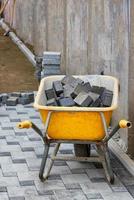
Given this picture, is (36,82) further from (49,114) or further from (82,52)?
(49,114)

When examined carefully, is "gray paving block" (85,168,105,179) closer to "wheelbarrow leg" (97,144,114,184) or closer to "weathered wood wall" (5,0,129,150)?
"wheelbarrow leg" (97,144,114,184)

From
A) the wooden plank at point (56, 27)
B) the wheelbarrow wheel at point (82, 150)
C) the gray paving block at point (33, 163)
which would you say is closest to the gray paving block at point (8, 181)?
the gray paving block at point (33, 163)

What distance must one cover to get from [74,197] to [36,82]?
6908 mm

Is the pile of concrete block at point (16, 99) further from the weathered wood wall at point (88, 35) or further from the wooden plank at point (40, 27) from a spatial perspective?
the wooden plank at point (40, 27)

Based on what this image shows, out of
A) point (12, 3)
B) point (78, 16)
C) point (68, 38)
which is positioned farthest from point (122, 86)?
point (12, 3)

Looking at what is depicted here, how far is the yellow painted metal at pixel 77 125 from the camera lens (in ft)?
17.8

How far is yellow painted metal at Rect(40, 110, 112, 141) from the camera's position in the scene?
17.8 feet

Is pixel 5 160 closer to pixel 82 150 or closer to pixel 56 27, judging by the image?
pixel 82 150

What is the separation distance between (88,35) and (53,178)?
3.37 metres

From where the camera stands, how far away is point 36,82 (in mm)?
11883

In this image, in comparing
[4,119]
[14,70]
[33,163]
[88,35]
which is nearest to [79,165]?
[33,163]

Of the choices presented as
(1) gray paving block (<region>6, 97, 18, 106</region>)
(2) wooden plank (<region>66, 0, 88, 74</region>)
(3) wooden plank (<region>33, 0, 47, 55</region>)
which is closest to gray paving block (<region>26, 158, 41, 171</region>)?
(2) wooden plank (<region>66, 0, 88, 74</region>)

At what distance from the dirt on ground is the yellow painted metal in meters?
5.45

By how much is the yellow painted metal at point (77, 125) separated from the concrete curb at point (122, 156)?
0.64m
